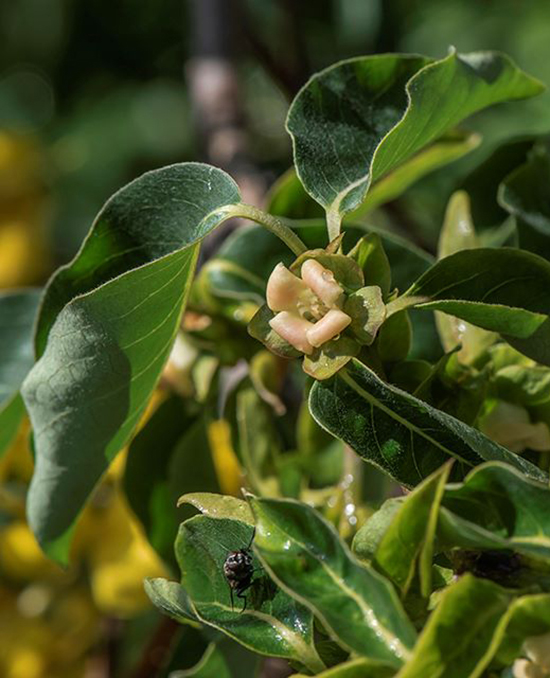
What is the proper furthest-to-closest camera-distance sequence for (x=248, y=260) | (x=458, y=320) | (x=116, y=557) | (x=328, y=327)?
(x=116, y=557)
(x=248, y=260)
(x=458, y=320)
(x=328, y=327)

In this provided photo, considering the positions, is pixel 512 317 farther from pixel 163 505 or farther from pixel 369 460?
pixel 163 505

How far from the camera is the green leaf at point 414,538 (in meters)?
0.47

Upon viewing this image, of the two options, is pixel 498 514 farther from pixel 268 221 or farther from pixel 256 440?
pixel 256 440

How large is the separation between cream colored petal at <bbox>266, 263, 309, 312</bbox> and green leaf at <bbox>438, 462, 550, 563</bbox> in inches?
4.9

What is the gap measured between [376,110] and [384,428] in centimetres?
22

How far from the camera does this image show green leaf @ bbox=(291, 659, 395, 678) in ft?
1.48

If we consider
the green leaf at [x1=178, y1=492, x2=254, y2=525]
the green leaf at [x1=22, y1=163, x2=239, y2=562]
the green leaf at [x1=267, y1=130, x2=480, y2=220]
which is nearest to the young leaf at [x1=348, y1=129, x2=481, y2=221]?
the green leaf at [x1=267, y1=130, x2=480, y2=220]

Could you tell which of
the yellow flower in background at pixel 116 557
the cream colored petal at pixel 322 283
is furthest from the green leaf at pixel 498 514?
the yellow flower in background at pixel 116 557

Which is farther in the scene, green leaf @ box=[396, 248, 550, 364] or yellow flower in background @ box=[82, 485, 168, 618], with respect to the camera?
yellow flower in background @ box=[82, 485, 168, 618]

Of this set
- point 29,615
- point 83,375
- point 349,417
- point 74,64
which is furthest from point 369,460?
point 74,64

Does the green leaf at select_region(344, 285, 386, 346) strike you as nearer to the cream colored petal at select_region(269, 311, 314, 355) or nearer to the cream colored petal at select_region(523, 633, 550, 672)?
the cream colored petal at select_region(269, 311, 314, 355)

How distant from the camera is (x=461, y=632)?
0.45 meters

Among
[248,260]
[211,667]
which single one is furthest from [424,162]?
→ [211,667]

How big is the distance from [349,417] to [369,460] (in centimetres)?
2
